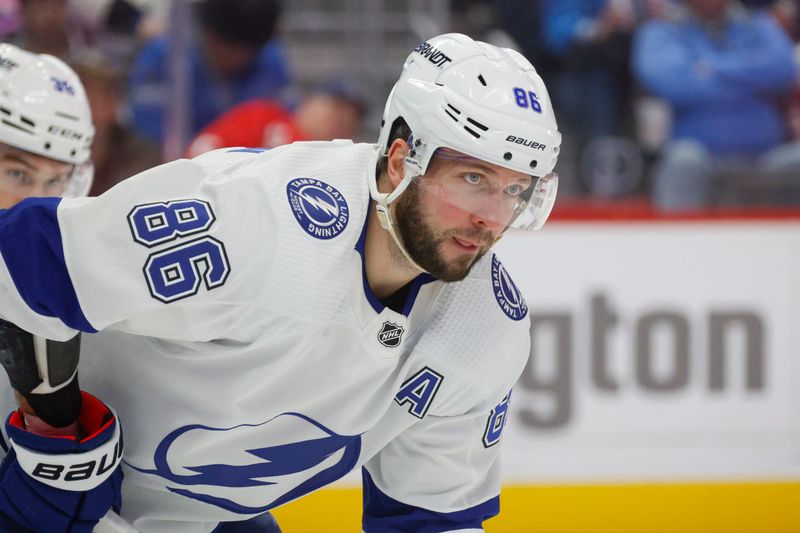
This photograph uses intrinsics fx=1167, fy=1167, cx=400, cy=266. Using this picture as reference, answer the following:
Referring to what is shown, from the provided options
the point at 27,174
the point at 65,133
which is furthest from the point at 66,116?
the point at 27,174

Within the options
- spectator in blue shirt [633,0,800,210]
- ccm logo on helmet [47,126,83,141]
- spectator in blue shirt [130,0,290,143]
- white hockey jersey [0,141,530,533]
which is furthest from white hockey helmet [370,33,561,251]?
spectator in blue shirt [633,0,800,210]

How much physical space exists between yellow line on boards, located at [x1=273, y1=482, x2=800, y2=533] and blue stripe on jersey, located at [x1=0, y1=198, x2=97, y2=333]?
1710mm

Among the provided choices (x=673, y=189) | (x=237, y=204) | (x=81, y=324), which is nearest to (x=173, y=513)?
(x=81, y=324)

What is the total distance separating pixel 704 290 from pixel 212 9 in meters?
2.13

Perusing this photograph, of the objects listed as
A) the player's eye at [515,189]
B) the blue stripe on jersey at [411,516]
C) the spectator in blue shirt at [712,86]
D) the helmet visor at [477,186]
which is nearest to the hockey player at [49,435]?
the blue stripe on jersey at [411,516]

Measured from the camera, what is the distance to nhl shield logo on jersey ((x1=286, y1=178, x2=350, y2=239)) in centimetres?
180

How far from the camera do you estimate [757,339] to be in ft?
11.6

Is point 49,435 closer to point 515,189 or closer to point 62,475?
point 62,475

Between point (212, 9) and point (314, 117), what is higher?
point (212, 9)

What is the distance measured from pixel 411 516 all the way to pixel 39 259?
84 centimetres

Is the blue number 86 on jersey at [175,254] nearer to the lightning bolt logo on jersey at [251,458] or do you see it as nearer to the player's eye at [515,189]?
the lightning bolt logo on jersey at [251,458]

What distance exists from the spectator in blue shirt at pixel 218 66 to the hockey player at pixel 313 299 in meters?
2.49

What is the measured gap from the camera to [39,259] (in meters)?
1.70

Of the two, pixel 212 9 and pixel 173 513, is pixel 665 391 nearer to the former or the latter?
pixel 173 513
